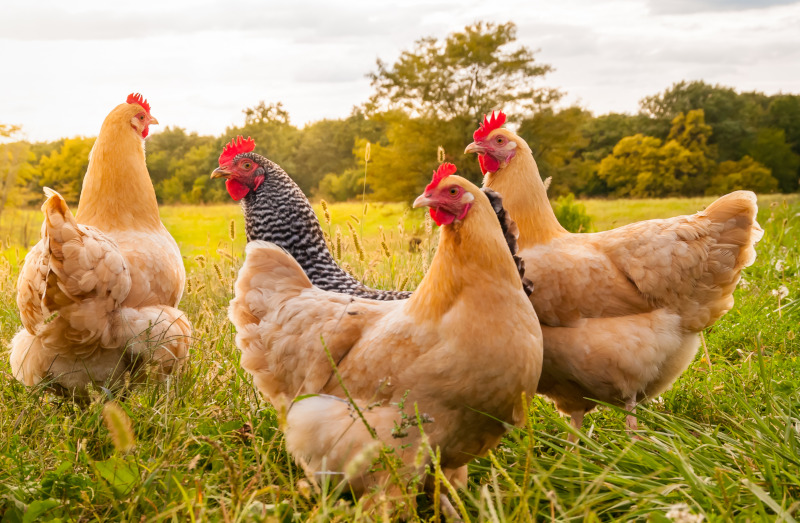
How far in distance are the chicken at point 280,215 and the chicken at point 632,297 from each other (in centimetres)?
101

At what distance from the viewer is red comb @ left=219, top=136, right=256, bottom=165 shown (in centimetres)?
409

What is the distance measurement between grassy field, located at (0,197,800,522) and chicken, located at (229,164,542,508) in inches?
8.7

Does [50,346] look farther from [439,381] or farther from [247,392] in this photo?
[439,381]

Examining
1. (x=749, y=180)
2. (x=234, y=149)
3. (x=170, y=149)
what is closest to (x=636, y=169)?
(x=749, y=180)

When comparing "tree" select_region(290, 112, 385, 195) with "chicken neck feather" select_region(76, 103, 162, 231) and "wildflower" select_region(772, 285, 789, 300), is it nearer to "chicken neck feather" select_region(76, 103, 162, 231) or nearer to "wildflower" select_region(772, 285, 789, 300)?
"chicken neck feather" select_region(76, 103, 162, 231)

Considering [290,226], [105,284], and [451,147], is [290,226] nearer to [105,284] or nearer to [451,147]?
[105,284]

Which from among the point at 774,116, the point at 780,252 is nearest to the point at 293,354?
the point at 780,252

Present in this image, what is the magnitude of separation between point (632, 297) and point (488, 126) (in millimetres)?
1462

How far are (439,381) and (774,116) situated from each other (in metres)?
40.9

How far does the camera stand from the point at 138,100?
177 inches

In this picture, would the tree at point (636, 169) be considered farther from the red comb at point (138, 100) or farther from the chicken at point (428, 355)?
the chicken at point (428, 355)

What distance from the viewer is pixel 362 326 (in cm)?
273

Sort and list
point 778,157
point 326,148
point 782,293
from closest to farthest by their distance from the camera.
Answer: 1. point 782,293
2. point 326,148
3. point 778,157

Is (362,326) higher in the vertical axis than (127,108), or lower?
lower
